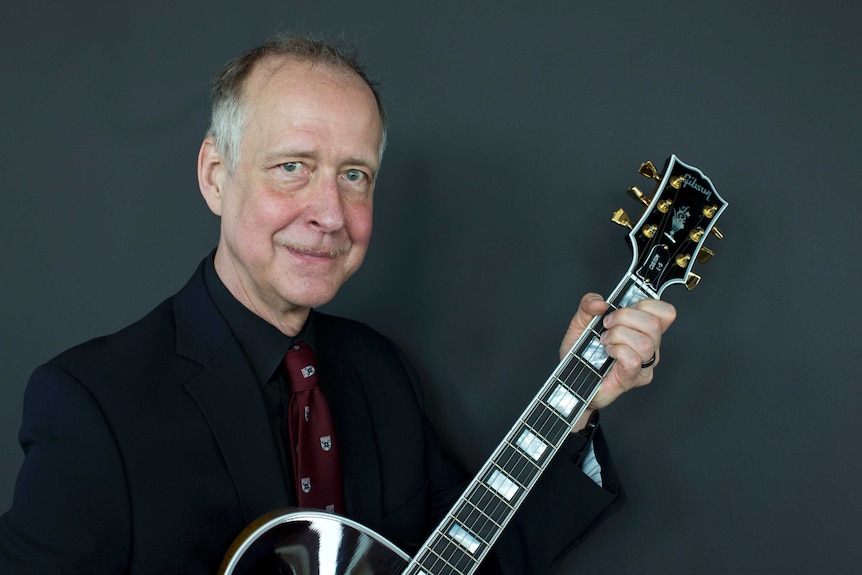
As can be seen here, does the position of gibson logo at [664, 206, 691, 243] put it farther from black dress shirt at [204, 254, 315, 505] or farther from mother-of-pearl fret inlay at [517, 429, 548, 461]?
black dress shirt at [204, 254, 315, 505]

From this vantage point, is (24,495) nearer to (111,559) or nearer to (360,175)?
(111,559)

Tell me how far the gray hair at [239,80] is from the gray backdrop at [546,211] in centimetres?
53

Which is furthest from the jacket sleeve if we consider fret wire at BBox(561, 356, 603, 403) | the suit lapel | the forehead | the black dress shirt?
fret wire at BBox(561, 356, 603, 403)

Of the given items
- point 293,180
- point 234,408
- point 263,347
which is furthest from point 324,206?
point 234,408

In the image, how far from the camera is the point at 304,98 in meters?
1.79

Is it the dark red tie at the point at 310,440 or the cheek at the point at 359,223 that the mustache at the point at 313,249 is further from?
the dark red tie at the point at 310,440

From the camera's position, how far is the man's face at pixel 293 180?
5.86 ft

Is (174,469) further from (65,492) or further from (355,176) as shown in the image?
(355,176)

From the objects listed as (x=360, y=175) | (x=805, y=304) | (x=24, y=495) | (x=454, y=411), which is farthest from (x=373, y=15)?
(x=24, y=495)

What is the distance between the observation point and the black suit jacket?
5.03 ft

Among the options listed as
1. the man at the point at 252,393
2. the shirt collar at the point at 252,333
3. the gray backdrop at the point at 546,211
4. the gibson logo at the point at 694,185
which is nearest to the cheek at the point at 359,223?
the man at the point at 252,393

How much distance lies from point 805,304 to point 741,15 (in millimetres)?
719

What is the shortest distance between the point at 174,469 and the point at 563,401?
2.56 feet

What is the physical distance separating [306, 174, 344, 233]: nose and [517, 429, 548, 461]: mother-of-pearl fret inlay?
59 cm
